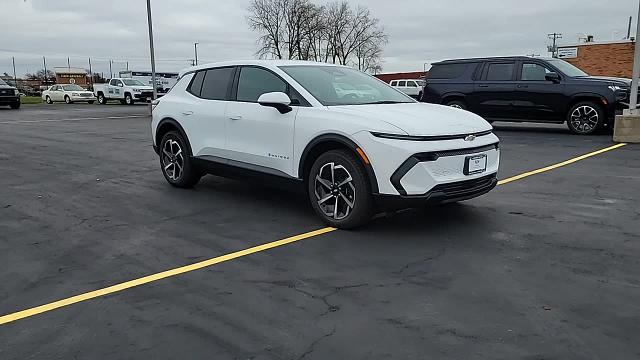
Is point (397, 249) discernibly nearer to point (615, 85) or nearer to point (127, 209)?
point (127, 209)

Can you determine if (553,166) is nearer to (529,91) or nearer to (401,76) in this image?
(529,91)

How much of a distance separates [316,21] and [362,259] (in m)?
57.2

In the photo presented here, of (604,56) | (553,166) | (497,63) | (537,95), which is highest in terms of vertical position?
(604,56)

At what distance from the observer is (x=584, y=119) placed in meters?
12.8

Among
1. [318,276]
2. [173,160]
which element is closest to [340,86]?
[318,276]

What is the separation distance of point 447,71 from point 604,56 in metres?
25.6

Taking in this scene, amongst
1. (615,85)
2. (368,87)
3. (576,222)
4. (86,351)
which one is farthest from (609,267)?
(615,85)

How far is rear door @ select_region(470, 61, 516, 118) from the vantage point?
13.8 metres

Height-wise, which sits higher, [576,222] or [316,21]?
[316,21]

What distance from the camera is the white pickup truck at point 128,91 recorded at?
3531 centimetres

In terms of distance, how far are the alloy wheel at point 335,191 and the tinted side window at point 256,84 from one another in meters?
1.10

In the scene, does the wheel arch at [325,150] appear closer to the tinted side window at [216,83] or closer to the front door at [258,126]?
the front door at [258,126]

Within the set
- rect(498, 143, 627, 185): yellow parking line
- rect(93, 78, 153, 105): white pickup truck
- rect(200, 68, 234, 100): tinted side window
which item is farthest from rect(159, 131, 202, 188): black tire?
rect(93, 78, 153, 105): white pickup truck

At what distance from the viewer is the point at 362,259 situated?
4363mm
